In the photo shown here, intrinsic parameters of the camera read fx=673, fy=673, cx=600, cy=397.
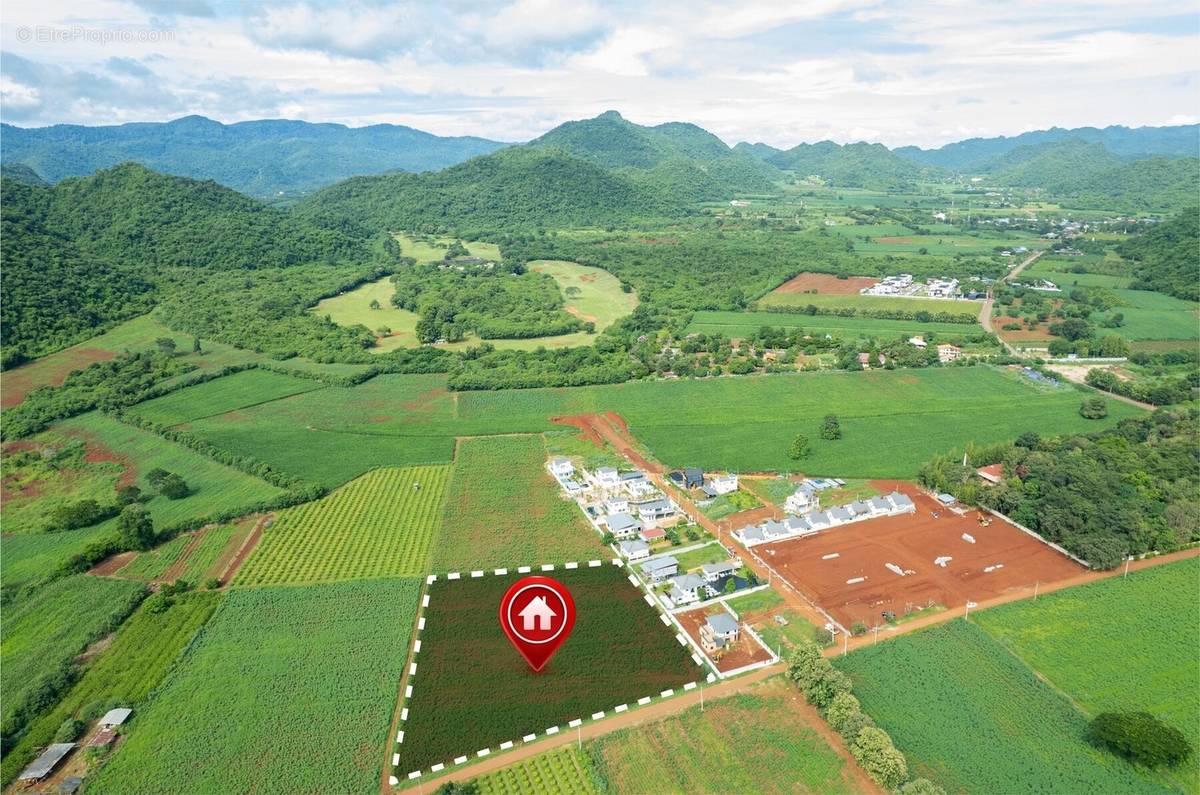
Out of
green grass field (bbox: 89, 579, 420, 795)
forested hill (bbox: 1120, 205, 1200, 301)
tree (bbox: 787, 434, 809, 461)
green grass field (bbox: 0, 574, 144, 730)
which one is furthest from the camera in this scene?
forested hill (bbox: 1120, 205, 1200, 301)

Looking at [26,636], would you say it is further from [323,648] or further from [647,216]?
[647,216]

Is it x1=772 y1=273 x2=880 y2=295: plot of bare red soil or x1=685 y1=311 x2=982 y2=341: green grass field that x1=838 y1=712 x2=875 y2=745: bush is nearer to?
x1=685 y1=311 x2=982 y2=341: green grass field

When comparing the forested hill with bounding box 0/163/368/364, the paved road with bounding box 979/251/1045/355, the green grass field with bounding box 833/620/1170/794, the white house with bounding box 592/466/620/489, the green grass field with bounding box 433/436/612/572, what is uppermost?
the forested hill with bounding box 0/163/368/364

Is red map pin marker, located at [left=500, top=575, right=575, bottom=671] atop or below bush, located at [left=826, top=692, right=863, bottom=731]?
atop

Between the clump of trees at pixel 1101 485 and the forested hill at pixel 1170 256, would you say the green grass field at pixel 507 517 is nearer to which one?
the clump of trees at pixel 1101 485

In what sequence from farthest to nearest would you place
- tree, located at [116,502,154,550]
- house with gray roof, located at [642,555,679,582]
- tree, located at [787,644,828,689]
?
tree, located at [116,502,154,550]
house with gray roof, located at [642,555,679,582]
tree, located at [787,644,828,689]

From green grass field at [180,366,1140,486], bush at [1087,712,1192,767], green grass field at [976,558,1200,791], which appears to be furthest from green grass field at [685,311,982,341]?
bush at [1087,712,1192,767]
